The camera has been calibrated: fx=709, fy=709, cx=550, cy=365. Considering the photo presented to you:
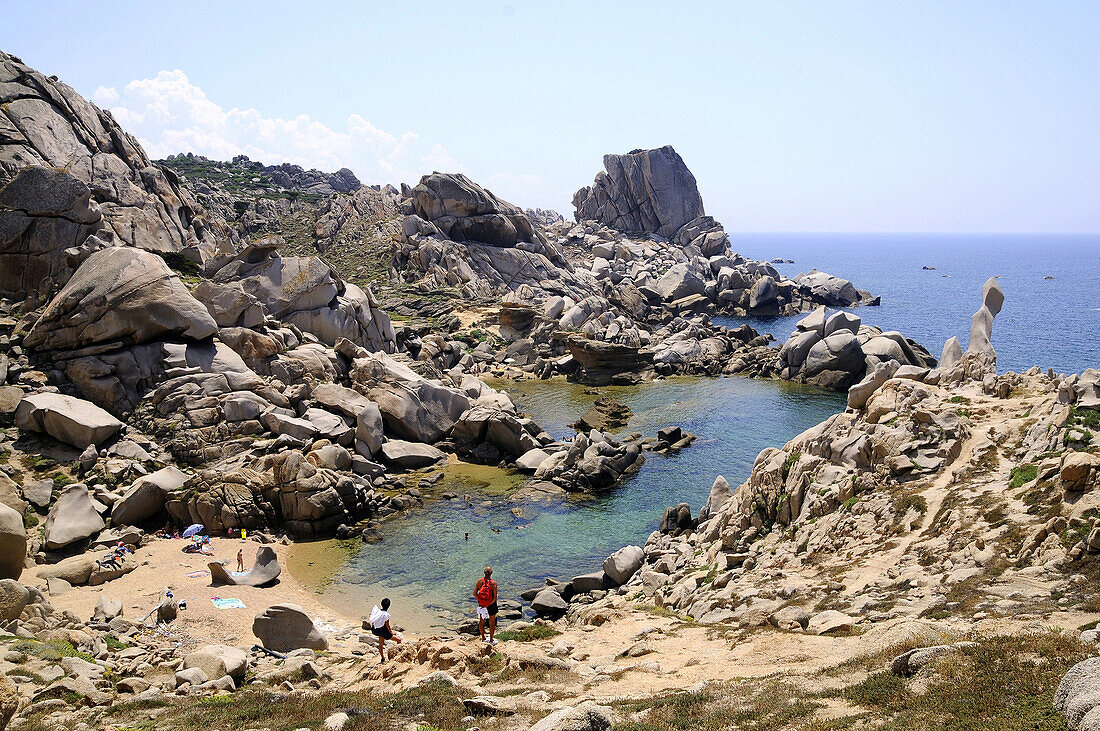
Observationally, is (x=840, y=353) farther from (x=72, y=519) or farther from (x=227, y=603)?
(x=72, y=519)

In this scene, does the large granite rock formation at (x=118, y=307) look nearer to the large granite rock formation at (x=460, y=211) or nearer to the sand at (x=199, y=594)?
the sand at (x=199, y=594)

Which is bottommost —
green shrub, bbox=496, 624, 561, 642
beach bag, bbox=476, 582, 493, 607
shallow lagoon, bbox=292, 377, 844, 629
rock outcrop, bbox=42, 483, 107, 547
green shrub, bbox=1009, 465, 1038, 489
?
shallow lagoon, bbox=292, 377, 844, 629

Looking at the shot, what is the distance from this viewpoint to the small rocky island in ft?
41.6

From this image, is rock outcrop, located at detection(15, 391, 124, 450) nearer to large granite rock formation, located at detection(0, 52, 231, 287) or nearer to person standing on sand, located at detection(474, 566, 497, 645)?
large granite rock formation, located at detection(0, 52, 231, 287)

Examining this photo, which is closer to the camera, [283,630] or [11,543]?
[283,630]

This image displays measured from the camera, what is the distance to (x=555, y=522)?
1283 inches

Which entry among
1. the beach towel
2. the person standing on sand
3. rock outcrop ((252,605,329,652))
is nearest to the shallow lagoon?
the beach towel

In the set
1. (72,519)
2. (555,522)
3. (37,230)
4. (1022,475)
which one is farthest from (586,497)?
(37,230)

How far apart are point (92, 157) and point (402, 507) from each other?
113ft

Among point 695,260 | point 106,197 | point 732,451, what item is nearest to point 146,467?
point 106,197

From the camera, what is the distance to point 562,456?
38.5m

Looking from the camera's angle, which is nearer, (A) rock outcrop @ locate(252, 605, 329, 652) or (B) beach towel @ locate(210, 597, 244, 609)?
(A) rock outcrop @ locate(252, 605, 329, 652)

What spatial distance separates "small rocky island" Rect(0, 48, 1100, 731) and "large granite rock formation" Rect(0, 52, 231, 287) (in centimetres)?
23

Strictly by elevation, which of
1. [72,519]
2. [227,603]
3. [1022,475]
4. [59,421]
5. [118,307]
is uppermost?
[118,307]
